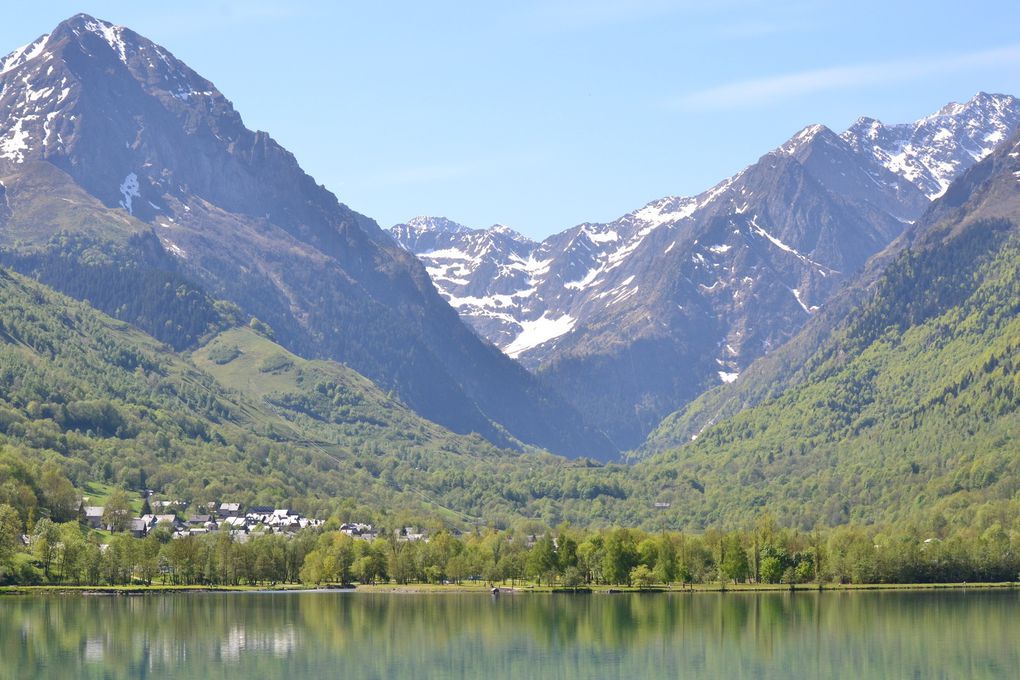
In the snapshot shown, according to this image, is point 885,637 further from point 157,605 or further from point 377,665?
point 157,605

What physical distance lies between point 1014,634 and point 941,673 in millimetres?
28254

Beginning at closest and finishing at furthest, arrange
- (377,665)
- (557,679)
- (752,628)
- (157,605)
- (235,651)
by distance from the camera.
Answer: (557,679), (377,665), (235,651), (752,628), (157,605)

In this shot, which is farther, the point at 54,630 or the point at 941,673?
the point at 54,630

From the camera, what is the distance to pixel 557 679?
4916 inches

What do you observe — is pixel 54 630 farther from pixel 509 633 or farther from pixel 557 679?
pixel 557 679

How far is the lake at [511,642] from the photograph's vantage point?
129000 millimetres

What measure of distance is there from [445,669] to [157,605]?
259ft

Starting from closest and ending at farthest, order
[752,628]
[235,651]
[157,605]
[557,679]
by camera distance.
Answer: [557,679] → [235,651] → [752,628] → [157,605]

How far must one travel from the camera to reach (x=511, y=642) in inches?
5955

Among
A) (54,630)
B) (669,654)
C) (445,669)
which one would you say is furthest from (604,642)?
(54,630)

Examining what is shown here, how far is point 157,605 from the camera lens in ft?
654

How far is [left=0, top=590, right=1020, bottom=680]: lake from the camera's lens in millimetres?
129000

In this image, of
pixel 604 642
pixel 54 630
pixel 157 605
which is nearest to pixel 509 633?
pixel 604 642

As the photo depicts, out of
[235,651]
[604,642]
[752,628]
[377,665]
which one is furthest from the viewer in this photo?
[752,628]
